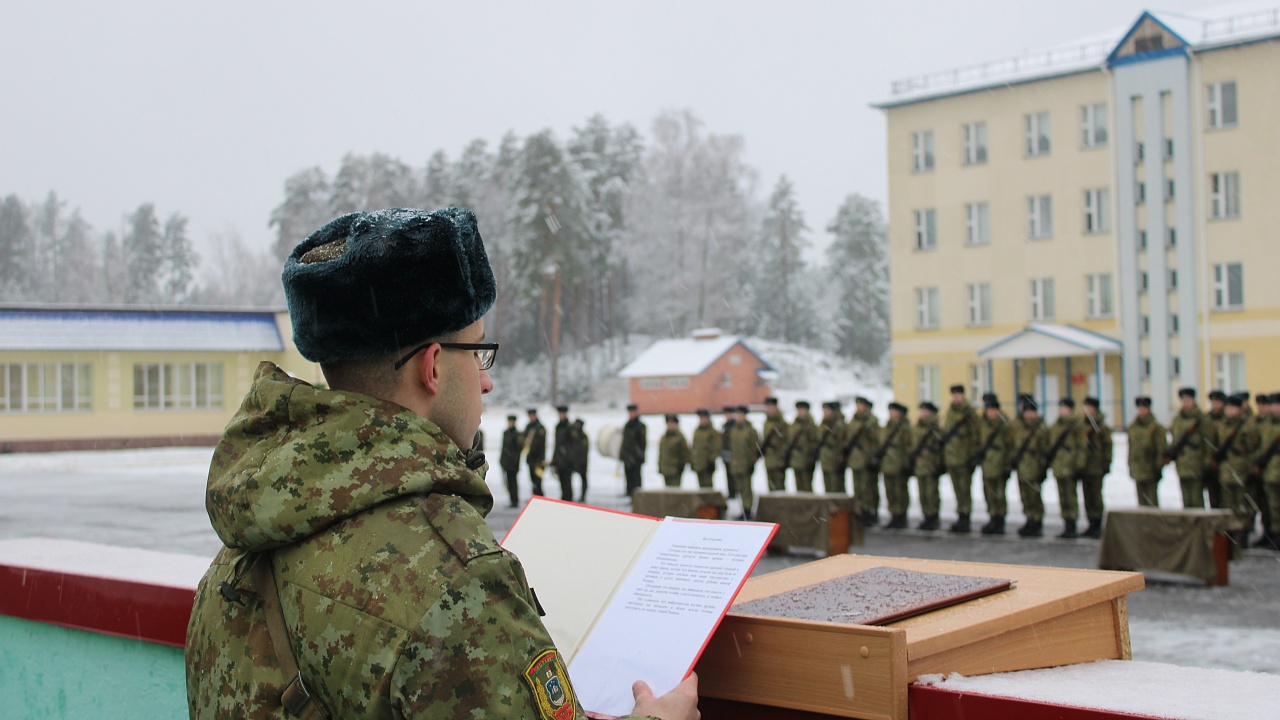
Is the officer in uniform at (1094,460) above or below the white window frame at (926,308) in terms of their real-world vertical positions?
below

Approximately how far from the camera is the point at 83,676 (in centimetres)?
328

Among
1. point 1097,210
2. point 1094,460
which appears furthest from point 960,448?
point 1097,210

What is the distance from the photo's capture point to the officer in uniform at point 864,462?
48.9ft

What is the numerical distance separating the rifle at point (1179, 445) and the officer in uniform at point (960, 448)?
2297 mm

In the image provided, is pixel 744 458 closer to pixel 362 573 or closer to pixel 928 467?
pixel 928 467

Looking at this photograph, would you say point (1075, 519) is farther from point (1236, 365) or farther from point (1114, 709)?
point (1236, 365)

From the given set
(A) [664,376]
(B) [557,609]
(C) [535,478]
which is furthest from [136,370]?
(B) [557,609]

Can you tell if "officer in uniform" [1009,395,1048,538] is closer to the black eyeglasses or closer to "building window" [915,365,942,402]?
the black eyeglasses

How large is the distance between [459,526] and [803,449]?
14.6m

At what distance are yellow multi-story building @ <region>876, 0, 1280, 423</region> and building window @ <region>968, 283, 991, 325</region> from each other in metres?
0.06

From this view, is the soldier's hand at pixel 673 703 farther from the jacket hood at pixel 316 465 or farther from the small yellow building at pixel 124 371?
the small yellow building at pixel 124 371

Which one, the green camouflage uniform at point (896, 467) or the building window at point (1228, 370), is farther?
the building window at point (1228, 370)

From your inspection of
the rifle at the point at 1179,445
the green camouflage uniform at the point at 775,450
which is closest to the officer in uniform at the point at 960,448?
the rifle at the point at 1179,445

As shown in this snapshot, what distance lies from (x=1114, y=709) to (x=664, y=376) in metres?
47.9
